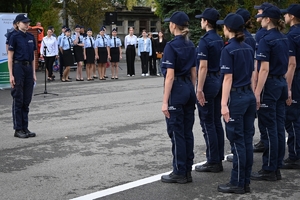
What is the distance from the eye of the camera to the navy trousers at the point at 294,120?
8141 millimetres

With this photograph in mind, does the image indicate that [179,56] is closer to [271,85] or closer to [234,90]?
[234,90]

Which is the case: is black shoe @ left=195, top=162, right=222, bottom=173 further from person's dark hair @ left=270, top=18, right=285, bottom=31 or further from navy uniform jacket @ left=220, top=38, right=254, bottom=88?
person's dark hair @ left=270, top=18, right=285, bottom=31

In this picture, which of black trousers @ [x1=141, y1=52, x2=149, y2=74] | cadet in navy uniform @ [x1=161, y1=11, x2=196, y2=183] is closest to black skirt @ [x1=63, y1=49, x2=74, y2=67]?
black trousers @ [x1=141, y1=52, x2=149, y2=74]

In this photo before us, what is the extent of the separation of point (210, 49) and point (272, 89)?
1000 mm

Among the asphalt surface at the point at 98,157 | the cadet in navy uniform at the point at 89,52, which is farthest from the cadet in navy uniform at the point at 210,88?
the cadet in navy uniform at the point at 89,52

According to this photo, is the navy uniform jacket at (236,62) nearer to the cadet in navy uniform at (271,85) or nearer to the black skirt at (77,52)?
the cadet in navy uniform at (271,85)

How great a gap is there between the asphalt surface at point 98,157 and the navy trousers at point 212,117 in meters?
0.33

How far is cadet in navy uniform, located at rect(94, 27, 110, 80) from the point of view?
23.2 m

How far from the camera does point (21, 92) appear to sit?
34.2ft

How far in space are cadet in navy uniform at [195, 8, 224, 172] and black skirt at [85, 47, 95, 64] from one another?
15.5 m

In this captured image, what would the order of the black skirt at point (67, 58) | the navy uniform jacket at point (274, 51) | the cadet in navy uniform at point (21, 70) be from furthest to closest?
the black skirt at point (67, 58), the cadet in navy uniform at point (21, 70), the navy uniform jacket at point (274, 51)

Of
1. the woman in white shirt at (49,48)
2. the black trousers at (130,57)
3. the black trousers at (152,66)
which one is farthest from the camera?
the black trousers at (152,66)

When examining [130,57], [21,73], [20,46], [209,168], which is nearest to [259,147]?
[209,168]

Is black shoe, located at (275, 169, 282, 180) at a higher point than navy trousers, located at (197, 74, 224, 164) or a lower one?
lower
